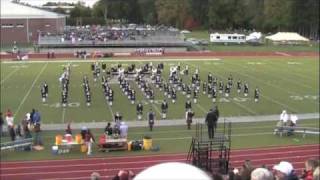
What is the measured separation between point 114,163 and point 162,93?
12327 millimetres

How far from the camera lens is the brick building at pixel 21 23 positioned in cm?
6309

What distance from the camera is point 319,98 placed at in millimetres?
26766

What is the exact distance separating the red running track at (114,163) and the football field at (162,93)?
5767mm

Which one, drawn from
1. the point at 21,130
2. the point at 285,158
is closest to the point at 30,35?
the point at 21,130

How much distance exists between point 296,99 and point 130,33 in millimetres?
39722

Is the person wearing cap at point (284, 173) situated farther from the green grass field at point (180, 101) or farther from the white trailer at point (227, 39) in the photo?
the white trailer at point (227, 39)

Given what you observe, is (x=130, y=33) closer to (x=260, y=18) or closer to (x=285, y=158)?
(x=260, y=18)

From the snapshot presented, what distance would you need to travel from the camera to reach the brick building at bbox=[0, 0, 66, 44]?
6309cm

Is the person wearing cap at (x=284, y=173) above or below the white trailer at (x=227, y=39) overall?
above

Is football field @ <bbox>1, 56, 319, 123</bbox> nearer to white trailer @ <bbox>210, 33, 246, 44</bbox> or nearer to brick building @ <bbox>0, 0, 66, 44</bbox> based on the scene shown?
white trailer @ <bbox>210, 33, 246, 44</bbox>

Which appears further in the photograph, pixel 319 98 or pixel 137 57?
pixel 137 57

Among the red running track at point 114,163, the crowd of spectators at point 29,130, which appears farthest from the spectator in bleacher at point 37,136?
the red running track at point 114,163

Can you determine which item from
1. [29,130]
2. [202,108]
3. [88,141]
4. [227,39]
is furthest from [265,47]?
[88,141]

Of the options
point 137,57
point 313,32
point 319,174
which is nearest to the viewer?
point 319,174
